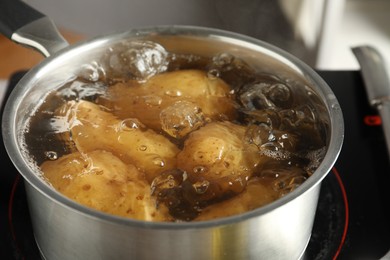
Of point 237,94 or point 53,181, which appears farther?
point 237,94

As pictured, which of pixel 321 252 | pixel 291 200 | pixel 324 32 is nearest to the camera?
pixel 291 200

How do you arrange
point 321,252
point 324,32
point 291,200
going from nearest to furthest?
point 291,200
point 321,252
point 324,32

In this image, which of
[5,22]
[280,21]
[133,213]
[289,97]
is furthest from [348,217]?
[280,21]

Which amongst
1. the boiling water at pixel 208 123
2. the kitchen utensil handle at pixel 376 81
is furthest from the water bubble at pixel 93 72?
the kitchen utensil handle at pixel 376 81

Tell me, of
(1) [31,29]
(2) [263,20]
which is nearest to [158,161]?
(1) [31,29]

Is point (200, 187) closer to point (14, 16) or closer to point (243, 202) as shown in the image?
point (243, 202)

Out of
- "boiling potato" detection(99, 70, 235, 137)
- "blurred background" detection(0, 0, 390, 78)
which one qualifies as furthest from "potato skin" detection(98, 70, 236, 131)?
"blurred background" detection(0, 0, 390, 78)

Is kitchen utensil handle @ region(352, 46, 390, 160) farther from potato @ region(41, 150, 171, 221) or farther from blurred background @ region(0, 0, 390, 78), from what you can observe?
potato @ region(41, 150, 171, 221)

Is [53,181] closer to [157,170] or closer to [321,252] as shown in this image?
[157,170]
